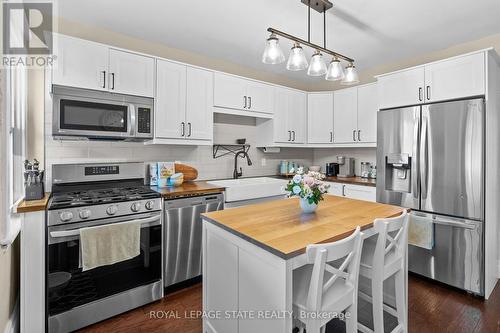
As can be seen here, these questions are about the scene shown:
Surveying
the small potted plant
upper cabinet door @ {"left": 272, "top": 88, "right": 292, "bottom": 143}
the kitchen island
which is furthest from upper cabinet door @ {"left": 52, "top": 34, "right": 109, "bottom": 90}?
upper cabinet door @ {"left": 272, "top": 88, "right": 292, "bottom": 143}

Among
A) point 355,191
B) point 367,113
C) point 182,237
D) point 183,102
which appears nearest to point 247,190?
point 182,237

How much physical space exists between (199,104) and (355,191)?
2.32m

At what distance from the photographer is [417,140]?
8.96 feet

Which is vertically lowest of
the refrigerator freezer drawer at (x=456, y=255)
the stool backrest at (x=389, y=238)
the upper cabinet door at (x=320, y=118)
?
the refrigerator freezer drawer at (x=456, y=255)

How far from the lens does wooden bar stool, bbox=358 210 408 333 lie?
158cm

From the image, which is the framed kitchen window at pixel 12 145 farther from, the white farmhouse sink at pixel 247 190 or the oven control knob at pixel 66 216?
the white farmhouse sink at pixel 247 190

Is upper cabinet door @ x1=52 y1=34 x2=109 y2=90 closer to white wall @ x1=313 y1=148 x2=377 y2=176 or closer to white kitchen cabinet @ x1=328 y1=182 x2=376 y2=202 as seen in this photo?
white kitchen cabinet @ x1=328 y1=182 x2=376 y2=202

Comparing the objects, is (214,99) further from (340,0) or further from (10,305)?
(10,305)

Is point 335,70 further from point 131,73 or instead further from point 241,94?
point 131,73

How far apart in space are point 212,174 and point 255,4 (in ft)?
6.79

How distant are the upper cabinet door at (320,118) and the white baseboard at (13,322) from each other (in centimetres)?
387

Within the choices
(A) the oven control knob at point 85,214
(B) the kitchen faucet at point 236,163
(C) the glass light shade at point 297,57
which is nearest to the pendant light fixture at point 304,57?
(C) the glass light shade at point 297,57

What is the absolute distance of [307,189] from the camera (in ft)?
6.02

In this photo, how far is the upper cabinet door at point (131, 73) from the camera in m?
2.44
